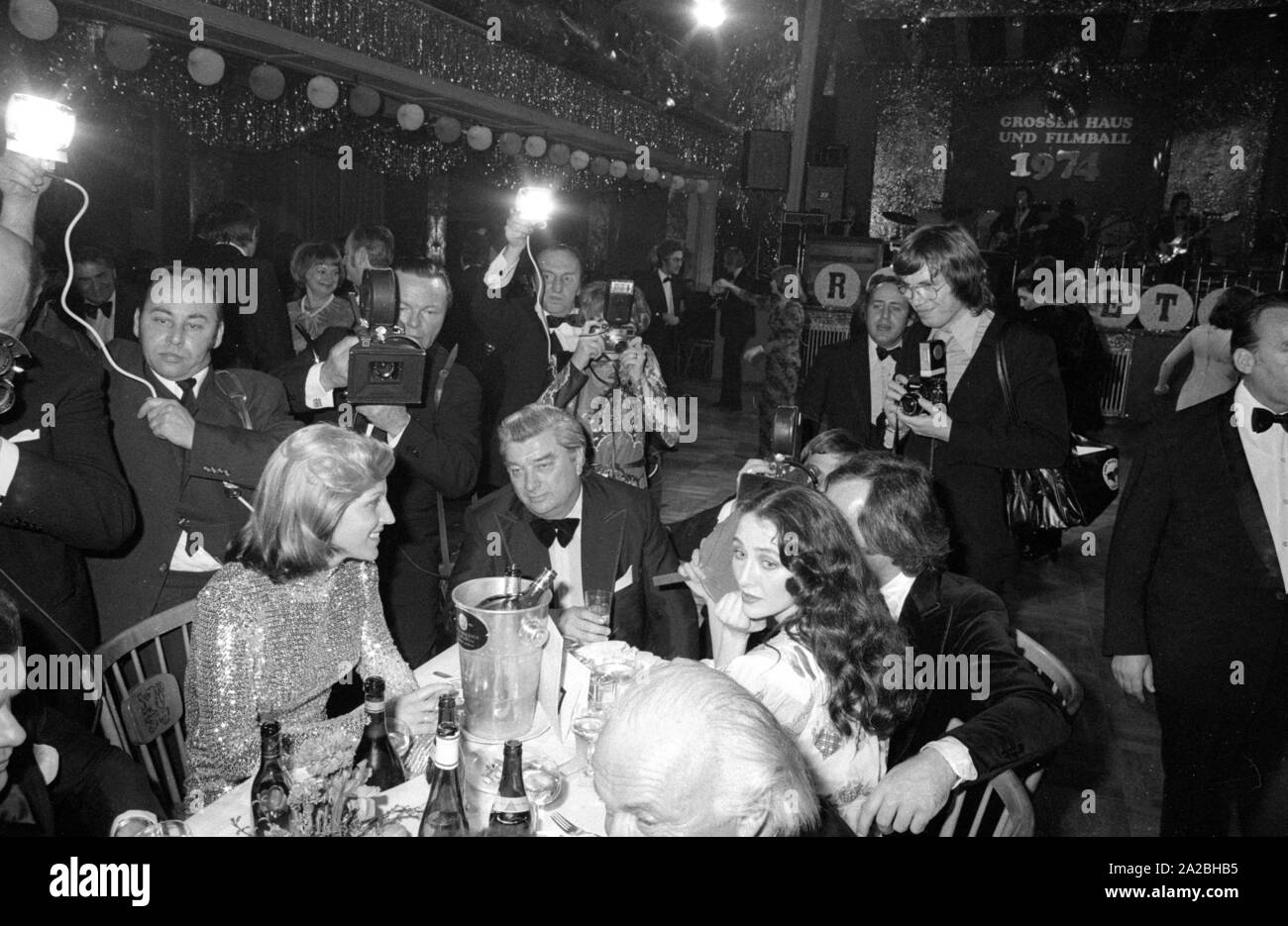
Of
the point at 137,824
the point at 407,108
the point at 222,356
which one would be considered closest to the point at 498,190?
the point at 407,108

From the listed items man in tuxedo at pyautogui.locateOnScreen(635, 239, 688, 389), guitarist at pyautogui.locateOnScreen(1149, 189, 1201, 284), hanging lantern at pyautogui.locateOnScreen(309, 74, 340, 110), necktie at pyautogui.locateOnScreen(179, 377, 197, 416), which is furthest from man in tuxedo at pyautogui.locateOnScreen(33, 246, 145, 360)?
guitarist at pyautogui.locateOnScreen(1149, 189, 1201, 284)

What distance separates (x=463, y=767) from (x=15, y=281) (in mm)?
1286

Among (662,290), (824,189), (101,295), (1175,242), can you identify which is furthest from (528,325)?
(1175,242)

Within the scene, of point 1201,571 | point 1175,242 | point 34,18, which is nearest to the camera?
point 1201,571

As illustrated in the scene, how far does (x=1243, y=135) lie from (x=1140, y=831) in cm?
1283

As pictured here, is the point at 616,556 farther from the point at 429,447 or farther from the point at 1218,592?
the point at 1218,592

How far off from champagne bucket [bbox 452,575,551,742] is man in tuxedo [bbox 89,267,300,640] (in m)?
0.87

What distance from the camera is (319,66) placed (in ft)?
15.5

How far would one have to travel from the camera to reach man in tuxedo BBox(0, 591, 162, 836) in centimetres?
142

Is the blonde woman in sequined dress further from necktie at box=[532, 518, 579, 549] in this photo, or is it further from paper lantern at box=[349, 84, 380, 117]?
paper lantern at box=[349, 84, 380, 117]

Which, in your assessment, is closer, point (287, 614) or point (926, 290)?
point (287, 614)

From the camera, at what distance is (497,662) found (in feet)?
5.34

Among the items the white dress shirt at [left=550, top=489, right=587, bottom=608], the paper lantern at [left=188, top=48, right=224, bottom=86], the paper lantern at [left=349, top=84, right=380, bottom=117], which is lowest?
the white dress shirt at [left=550, top=489, right=587, bottom=608]
